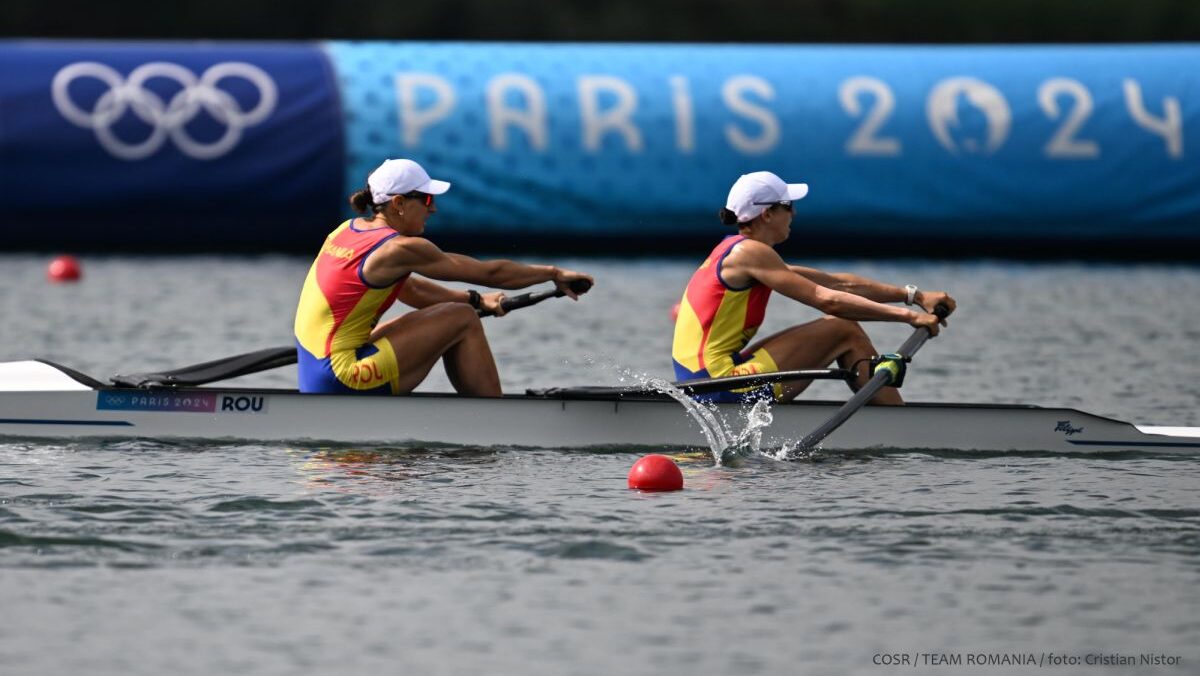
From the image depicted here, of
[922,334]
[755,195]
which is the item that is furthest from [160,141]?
[922,334]

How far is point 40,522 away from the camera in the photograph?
812 cm

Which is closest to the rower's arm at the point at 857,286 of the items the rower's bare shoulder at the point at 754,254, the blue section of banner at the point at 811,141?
the rower's bare shoulder at the point at 754,254

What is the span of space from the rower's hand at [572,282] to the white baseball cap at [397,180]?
0.76 metres

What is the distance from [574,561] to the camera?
25.0ft

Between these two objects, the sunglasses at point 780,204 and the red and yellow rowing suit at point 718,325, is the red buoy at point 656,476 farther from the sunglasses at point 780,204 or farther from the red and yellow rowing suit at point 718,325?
the sunglasses at point 780,204

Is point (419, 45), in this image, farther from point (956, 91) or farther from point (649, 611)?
point (649, 611)

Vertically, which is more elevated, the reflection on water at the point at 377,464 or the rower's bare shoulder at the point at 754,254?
the rower's bare shoulder at the point at 754,254

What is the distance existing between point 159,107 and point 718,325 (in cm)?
1130

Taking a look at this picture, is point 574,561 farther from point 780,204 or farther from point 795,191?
point 795,191

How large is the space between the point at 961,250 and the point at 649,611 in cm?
1574

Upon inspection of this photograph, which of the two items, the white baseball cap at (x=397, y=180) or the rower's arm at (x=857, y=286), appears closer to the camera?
the white baseball cap at (x=397, y=180)

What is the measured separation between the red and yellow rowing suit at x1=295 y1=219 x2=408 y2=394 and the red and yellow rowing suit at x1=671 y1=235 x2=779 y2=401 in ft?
4.76

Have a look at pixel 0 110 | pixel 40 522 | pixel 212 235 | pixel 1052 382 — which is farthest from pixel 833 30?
pixel 40 522

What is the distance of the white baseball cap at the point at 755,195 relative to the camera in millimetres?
10078
